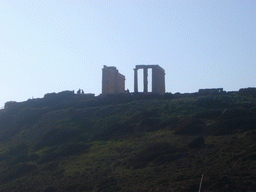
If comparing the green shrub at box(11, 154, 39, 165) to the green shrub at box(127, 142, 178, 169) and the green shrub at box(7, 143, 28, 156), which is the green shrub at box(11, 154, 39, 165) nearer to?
the green shrub at box(7, 143, 28, 156)

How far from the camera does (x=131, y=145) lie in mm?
30047

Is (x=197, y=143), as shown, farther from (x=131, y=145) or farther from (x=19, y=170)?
(x=19, y=170)

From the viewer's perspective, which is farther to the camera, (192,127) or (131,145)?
(192,127)

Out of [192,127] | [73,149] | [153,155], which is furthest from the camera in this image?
[73,149]

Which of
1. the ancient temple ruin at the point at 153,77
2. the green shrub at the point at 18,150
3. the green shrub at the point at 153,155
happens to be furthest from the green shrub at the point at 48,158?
the ancient temple ruin at the point at 153,77

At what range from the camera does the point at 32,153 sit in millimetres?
35094

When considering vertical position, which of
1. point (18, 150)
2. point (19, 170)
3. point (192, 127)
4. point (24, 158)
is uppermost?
point (192, 127)

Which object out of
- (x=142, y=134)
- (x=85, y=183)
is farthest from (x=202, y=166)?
(x=142, y=134)

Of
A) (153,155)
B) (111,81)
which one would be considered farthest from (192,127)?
(111,81)

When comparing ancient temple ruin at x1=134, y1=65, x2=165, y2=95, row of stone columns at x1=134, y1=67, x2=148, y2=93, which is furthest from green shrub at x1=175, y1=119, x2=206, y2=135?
row of stone columns at x1=134, y1=67, x2=148, y2=93

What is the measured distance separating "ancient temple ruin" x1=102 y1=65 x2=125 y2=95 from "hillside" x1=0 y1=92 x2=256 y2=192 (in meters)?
2.17

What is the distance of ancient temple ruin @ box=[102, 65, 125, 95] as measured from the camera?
2016 inches

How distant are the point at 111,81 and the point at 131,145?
24.2m

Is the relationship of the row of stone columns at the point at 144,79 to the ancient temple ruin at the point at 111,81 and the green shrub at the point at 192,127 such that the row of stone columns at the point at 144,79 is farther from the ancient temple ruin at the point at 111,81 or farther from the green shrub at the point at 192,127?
the green shrub at the point at 192,127
